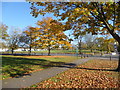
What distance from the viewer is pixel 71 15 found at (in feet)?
24.9

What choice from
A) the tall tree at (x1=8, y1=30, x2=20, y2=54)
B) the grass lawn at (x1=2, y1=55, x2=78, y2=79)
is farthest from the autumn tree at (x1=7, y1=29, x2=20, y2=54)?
the grass lawn at (x1=2, y1=55, x2=78, y2=79)

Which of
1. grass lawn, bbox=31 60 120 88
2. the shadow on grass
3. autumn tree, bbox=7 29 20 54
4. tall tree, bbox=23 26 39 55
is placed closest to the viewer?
grass lawn, bbox=31 60 120 88

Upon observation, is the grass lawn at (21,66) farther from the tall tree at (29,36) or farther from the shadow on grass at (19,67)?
the tall tree at (29,36)

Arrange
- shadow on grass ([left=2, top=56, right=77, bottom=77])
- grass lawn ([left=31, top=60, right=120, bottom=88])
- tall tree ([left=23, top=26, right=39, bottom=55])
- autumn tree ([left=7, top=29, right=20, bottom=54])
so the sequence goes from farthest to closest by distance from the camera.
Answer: autumn tree ([left=7, top=29, right=20, bottom=54]), tall tree ([left=23, top=26, right=39, bottom=55]), shadow on grass ([left=2, top=56, right=77, bottom=77]), grass lawn ([left=31, top=60, right=120, bottom=88])

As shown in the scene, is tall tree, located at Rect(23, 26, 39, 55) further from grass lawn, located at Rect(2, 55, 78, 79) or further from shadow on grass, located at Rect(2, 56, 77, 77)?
shadow on grass, located at Rect(2, 56, 77, 77)

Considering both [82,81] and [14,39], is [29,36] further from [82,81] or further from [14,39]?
[82,81]

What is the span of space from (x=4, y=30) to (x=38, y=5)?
85.2 feet

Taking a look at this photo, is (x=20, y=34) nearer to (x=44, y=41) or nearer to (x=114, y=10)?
(x=44, y=41)

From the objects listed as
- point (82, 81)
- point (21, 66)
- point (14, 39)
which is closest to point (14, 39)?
point (14, 39)

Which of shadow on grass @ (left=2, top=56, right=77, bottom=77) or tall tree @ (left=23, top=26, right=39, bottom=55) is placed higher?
tall tree @ (left=23, top=26, right=39, bottom=55)

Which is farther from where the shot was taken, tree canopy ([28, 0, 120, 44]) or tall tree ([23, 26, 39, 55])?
tall tree ([23, 26, 39, 55])

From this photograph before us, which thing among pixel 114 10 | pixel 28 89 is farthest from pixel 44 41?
pixel 28 89

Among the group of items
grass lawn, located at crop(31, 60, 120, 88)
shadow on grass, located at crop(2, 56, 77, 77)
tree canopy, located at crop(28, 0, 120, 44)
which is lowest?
grass lawn, located at crop(31, 60, 120, 88)

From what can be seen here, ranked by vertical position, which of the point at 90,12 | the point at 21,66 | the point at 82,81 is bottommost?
the point at 82,81
